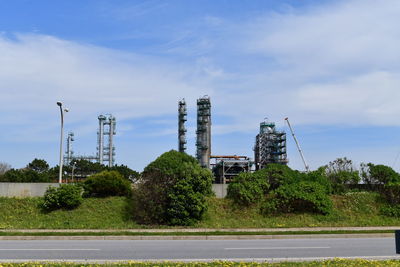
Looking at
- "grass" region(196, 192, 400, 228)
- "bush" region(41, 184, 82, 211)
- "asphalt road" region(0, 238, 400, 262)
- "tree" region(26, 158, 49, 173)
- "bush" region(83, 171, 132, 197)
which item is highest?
"tree" region(26, 158, 49, 173)

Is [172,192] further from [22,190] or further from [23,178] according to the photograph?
[23,178]

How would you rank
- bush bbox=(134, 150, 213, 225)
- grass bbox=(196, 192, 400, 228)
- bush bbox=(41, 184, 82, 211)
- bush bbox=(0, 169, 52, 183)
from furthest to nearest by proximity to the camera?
1. bush bbox=(0, 169, 52, 183)
2. bush bbox=(41, 184, 82, 211)
3. grass bbox=(196, 192, 400, 228)
4. bush bbox=(134, 150, 213, 225)

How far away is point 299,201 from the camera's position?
20406 millimetres

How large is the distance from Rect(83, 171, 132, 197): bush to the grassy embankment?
0.62 m

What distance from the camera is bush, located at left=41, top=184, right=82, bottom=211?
20.5 m

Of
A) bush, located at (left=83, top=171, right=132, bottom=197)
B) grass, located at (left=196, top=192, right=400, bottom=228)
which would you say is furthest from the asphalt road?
bush, located at (left=83, top=171, right=132, bottom=197)

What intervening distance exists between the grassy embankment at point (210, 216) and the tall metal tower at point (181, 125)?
170 feet

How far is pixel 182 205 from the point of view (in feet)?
59.9

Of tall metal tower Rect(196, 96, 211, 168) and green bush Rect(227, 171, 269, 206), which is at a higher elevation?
tall metal tower Rect(196, 96, 211, 168)

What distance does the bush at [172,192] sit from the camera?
60.0 ft

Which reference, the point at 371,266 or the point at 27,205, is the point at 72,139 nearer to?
the point at 27,205

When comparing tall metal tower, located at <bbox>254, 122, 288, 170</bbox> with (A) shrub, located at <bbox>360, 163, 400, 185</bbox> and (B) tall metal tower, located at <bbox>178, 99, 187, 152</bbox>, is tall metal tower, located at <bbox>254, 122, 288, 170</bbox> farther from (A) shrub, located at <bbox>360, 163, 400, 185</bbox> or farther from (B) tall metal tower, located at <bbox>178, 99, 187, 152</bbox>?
(A) shrub, located at <bbox>360, 163, 400, 185</bbox>

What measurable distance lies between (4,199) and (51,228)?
21.4ft

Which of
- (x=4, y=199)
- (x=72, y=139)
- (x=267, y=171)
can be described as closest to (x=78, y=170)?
(x=72, y=139)
